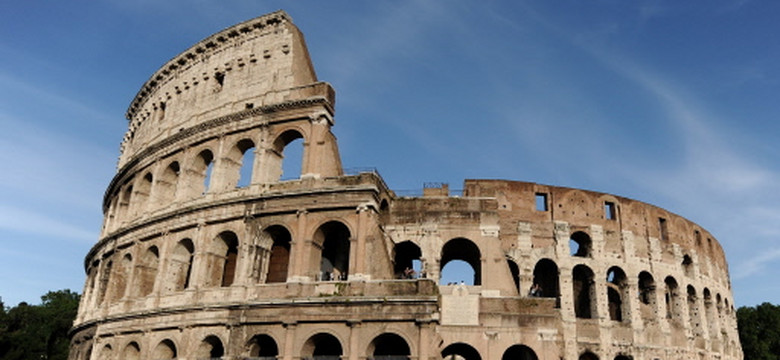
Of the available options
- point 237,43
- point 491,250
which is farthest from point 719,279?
point 237,43

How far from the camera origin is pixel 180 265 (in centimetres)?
2250

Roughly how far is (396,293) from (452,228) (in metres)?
4.24

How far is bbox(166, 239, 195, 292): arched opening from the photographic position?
2219cm

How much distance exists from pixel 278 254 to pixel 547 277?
40.9 ft

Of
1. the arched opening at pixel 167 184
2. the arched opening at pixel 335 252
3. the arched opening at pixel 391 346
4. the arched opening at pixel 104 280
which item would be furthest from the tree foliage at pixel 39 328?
the arched opening at pixel 391 346

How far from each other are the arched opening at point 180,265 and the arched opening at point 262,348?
449cm

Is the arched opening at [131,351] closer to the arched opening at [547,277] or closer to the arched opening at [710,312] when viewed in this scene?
the arched opening at [547,277]

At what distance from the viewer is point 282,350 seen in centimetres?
1839

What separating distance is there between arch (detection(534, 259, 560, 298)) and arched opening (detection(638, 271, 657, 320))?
13.4ft

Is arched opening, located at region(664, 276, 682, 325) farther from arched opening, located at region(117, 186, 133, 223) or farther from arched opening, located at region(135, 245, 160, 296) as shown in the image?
arched opening, located at region(117, 186, 133, 223)

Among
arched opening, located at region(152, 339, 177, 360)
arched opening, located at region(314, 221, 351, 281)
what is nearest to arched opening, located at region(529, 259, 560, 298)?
arched opening, located at region(314, 221, 351, 281)

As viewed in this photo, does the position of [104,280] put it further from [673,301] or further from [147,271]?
[673,301]

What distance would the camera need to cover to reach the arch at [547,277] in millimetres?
25281

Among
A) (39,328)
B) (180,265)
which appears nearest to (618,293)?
(180,265)
